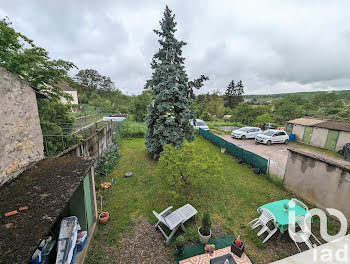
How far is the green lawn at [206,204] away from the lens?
4246 millimetres

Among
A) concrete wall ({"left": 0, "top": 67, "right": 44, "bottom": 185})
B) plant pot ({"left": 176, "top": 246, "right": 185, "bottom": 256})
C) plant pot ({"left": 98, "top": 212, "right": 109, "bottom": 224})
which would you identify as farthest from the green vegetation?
plant pot ({"left": 176, "top": 246, "right": 185, "bottom": 256})

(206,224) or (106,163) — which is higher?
(206,224)

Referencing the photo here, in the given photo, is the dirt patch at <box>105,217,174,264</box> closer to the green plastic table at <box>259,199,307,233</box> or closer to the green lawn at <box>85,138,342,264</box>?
the green lawn at <box>85,138,342,264</box>

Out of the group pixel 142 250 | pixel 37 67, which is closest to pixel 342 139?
pixel 142 250

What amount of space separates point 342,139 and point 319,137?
1762 mm

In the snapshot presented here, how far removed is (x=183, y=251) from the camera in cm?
402

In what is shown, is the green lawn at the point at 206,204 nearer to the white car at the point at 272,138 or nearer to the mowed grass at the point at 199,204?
the mowed grass at the point at 199,204

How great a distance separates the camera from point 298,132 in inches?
638

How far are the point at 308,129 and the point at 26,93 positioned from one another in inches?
820

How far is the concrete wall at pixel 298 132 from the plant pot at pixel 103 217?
1924cm

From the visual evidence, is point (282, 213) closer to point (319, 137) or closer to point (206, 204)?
point (206, 204)

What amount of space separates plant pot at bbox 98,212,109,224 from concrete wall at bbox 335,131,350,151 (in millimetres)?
18006

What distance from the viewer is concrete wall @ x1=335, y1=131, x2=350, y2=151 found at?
40.0ft

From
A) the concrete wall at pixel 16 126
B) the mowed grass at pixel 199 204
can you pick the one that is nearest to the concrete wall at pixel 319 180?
the mowed grass at pixel 199 204
